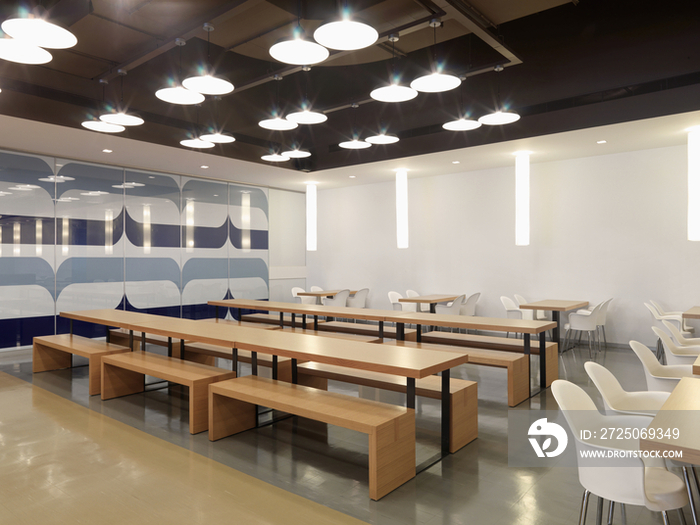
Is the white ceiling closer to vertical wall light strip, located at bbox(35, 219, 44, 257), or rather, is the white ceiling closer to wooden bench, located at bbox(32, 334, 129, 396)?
vertical wall light strip, located at bbox(35, 219, 44, 257)

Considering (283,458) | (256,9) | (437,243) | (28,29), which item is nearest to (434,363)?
(283,458)

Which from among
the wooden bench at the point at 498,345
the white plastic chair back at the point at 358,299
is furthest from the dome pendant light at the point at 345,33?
the white plastic chair back at the point at 358,299

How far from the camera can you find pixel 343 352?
11.3 feet

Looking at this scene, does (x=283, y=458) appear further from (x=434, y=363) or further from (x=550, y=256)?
(x=550, y=256)

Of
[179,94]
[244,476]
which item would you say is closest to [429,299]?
[179,94]

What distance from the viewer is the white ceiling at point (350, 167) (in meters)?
6.08

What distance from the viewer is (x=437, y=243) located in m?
9.82

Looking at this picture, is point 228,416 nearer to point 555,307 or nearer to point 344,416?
point 344,416

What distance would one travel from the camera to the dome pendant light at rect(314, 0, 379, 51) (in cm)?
298

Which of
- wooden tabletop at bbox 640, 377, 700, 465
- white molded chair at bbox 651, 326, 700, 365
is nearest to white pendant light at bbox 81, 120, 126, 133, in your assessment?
wooden tabletop at bbox 640, 377, 700, 465

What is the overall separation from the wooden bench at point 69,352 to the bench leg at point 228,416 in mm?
2038

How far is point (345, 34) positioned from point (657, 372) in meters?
3.20

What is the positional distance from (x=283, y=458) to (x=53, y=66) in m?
5.60

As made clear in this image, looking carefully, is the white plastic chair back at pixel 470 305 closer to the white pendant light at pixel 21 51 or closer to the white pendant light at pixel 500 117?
the white pendant light at pixel 500 117
